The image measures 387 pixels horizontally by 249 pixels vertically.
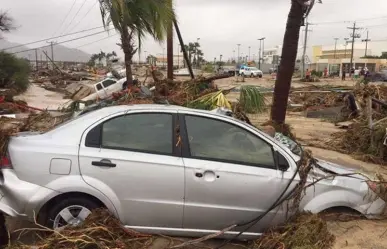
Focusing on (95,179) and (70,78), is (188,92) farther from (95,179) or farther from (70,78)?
(70,78)

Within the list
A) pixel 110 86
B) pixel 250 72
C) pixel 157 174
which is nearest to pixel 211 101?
pixel 157 174

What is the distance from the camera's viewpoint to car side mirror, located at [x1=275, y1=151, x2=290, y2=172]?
450 cm

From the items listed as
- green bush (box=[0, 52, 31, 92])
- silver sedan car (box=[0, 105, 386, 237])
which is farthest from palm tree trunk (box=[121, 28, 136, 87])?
green bush (box=[0, 52, 31, 92])

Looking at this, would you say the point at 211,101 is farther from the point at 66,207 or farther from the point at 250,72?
the point at 250,72

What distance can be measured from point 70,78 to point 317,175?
49430 mm

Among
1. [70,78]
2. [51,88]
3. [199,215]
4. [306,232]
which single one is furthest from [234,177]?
[70,78]

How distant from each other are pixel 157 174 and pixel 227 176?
0.67m

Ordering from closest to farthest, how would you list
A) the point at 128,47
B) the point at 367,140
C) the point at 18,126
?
the point at 18,126, the point at 367,140, the point at 128,47

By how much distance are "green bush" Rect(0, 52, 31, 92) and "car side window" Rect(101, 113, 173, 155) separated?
1244 inches

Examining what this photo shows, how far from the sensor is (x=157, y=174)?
4277 mm

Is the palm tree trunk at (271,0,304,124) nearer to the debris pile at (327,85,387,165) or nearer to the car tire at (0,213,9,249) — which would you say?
the debris pile at (327,85,387,165)

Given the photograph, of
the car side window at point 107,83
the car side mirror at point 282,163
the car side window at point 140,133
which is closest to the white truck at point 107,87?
the car side window at point 107,83

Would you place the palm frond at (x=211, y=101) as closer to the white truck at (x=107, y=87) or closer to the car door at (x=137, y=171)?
the car door at (x=137, y=171)

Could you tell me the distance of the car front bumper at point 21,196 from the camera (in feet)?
13.9
